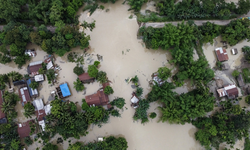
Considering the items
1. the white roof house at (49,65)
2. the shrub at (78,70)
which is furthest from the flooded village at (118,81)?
the shrub at (78,70)

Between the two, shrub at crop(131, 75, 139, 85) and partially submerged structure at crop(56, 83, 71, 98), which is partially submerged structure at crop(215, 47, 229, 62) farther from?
partially submerged structure at crop(56, 83, 71, 98)

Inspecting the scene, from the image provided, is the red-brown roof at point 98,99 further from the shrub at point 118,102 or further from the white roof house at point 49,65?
the white roof house at point 49,65

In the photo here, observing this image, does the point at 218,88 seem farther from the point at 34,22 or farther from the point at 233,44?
the point at 34,22

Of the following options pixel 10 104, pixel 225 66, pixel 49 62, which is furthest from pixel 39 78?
pixel 225 66

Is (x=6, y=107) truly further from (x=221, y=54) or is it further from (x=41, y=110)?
(x=221, y=54)

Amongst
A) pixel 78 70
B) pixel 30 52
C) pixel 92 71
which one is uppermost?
pixel 30 52

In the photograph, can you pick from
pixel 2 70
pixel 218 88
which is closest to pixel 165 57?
pixel 218 88
